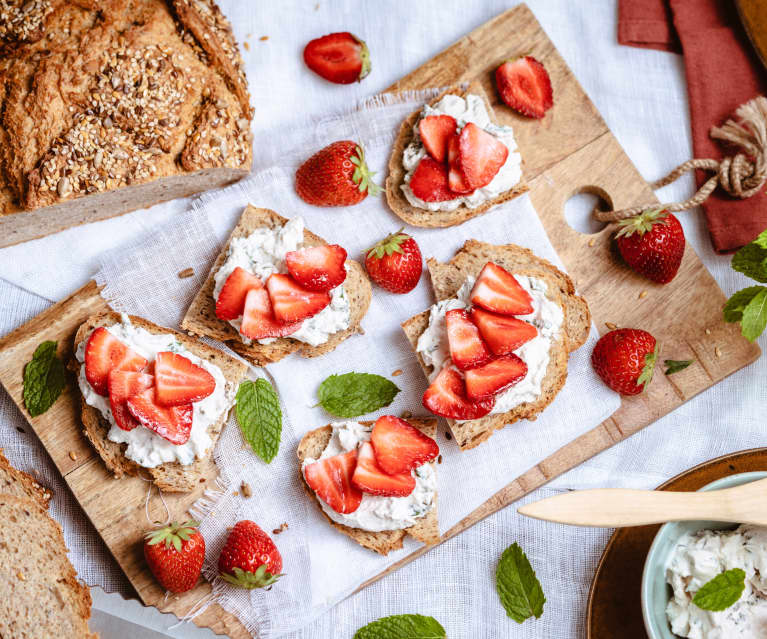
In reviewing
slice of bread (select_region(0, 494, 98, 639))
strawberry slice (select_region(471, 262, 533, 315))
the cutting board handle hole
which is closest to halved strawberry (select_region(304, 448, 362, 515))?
strawberry slice (select_region(471, 262, 533, 315))

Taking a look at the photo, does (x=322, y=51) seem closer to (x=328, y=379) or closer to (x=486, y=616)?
(x=328, y=379)

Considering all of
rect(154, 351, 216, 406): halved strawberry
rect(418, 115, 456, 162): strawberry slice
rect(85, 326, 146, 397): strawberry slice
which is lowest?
rect(154, 351, 216, 406): halved strawberry

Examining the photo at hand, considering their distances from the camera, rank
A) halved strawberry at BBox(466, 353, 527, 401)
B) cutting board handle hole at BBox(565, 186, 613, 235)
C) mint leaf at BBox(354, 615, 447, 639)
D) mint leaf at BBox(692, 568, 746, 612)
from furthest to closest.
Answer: cutting board handle hole at BBox(565, 186, 613, 235) < mint leaf at BBox(354, 615, 447, 639) < halved strawberry at BBox(466, 353, 527, 401) < mint leaf at BBox(692, 568, 746, 612)

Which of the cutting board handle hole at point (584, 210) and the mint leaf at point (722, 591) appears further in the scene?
the cutting board handle hole at point (584, 210)

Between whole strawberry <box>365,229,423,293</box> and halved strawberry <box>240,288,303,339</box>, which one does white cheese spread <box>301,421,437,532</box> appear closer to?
halved strawberry <box>240,288,303,339</box>

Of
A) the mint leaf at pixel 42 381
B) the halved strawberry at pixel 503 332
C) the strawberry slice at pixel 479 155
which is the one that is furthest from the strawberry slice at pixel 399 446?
the mint leaf at pixel 42 381

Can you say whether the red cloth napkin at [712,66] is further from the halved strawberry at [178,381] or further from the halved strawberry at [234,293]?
the halved strawberry at [178,381]

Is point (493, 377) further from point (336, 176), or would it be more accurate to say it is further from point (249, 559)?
point (249, 559)
